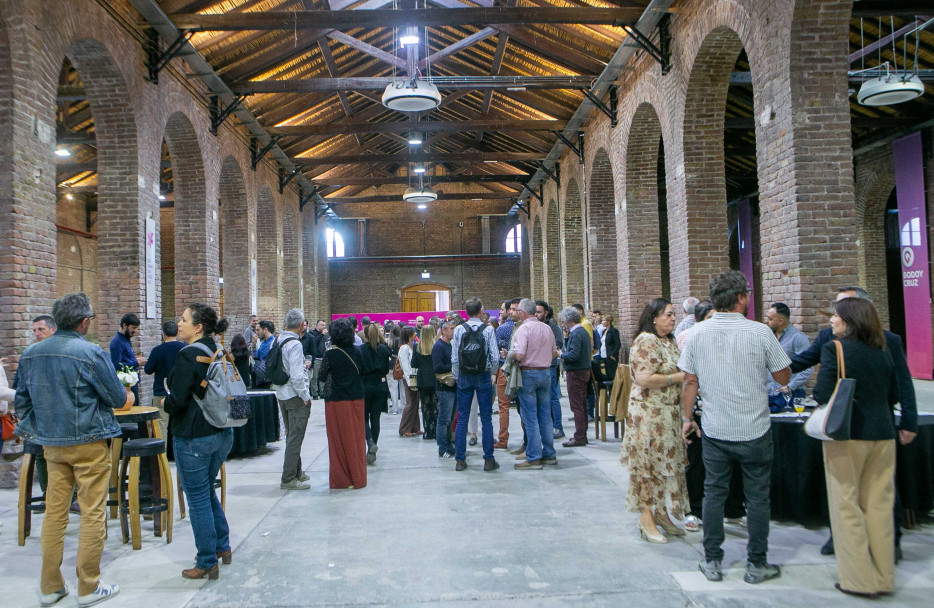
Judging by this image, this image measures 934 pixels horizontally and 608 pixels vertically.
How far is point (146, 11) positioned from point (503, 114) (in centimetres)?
896

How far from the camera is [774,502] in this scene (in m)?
4.41

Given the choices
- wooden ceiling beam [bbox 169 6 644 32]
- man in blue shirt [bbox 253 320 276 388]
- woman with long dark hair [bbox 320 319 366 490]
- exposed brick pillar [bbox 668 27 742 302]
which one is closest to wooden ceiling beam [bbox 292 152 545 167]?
wooden ceiling beam [bbox 169 6 644 32]

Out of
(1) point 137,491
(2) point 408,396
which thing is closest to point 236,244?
(2) point 408,396

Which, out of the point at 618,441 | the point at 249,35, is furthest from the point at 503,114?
the point at 618,441

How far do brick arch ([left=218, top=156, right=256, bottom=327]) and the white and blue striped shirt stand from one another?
37.5 ft

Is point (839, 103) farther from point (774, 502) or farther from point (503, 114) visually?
point (503, 114)

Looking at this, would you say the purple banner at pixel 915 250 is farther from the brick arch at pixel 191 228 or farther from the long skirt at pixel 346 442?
the brick arch at pixel 191 228

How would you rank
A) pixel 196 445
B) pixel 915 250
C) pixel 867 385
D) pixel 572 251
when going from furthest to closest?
pixel 572 251, pixel 915 250, pixel 196 445, pixel 867 385

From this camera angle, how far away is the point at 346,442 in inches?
221

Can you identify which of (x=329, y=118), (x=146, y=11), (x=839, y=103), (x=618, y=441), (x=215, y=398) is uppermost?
(x=329, y=118)

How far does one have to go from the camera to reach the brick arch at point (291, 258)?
59.3ft

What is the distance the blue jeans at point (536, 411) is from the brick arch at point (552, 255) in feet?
38.3

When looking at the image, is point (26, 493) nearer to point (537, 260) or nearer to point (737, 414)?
point (737, 414)

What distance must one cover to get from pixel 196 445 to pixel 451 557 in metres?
1.64
